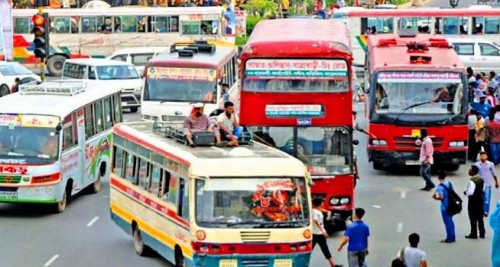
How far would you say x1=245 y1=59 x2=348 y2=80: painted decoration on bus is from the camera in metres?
25.5

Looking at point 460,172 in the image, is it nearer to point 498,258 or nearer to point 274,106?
point 274,106

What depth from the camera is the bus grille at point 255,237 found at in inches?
759

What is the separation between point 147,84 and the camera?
36.9 meters

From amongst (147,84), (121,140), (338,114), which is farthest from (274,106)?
(147,84)

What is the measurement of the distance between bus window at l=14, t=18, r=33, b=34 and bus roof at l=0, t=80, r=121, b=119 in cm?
3183

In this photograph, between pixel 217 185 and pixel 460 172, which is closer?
pixel 217 185

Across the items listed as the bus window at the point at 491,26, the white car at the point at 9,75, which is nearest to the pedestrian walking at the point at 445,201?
the white car at the point at 9,75

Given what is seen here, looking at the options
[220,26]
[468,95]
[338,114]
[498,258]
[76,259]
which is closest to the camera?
[498,258]

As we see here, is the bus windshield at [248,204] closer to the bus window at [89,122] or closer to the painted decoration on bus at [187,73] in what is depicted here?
the bus window at [89,122]

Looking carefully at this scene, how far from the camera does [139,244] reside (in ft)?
76.0

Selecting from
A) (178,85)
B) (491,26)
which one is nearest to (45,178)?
(178,85)

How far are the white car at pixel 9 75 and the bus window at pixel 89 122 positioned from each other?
16776 mm

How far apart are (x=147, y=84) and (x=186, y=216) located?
17042 mm

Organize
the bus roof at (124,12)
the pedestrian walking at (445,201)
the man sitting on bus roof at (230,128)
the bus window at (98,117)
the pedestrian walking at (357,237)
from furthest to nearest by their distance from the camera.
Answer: the bus roof at (124,12)
the bus window at (98,117)
the pedestrian walking at (445,201)
the man sitting on bus roof at (230,128)
the pedestrian walking at (357,237)
